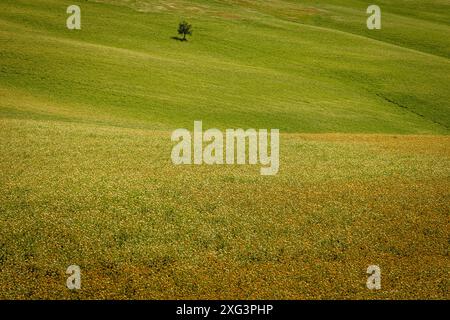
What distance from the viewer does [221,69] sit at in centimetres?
6300

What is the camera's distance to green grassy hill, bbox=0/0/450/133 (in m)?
45.8

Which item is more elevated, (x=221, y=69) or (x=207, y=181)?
(x=221, y=69)

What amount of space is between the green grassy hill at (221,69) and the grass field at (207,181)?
429mm

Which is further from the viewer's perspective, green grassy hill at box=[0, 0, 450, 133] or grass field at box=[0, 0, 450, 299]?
green grassy hill at box=[0, 0, 450, 133]

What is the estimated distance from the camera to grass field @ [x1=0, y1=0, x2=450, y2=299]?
13.5m

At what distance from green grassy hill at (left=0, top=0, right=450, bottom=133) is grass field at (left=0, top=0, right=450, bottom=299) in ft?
1.41

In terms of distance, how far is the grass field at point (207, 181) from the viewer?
13.5 meters

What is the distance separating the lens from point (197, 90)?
53.3 m

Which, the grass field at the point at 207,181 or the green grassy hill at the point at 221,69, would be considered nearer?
the grass field at the point at 207,181

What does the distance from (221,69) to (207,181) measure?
146 feet

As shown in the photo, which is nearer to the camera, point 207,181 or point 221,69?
point 207,181

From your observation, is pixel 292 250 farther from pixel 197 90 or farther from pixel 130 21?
pixel 130 21
